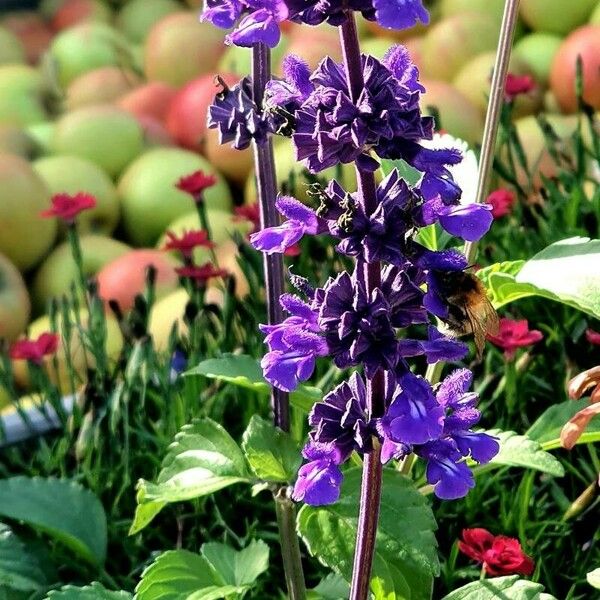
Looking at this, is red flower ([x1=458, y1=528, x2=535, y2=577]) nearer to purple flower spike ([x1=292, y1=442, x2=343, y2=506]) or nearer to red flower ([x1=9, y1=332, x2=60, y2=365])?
purple flower spike ([x1=292, y1=442, x2=343, y2=506])

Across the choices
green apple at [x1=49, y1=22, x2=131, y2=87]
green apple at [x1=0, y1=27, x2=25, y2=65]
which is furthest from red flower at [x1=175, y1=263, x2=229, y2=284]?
green apple at [x1=0, y1=27, x2=25, y2=65]

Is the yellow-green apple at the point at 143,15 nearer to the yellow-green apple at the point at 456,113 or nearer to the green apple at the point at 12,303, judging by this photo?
the yellow-green apple at the point at 456,113

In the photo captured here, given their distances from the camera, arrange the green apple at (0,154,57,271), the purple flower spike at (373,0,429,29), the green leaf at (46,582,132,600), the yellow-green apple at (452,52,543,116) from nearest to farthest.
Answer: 1. the purple flower spike at (373,0,429,29)
2. the green leaf at (46,582,132,600)
3. the green apple at (0,154,57,271)
4. the yellow-green apple at (452,52,543,116)

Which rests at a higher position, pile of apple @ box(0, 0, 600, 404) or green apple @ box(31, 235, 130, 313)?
pile of apple @ box(0, 0, 600, 404)

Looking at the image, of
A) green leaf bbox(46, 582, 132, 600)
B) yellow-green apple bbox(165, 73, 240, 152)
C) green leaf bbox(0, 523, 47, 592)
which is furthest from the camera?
yellow-green apple bbox(165, 73, 240, 152)

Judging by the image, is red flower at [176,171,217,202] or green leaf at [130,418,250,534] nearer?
green leaf at [130,418,250,534]

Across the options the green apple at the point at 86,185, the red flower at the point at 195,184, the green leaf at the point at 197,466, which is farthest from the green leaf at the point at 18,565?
the green apple at the point at 86,185
